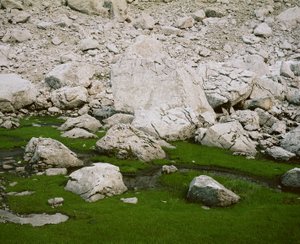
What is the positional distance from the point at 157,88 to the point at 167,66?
3.54 meters

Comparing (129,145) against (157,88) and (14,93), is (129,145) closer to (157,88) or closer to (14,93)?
(157,88)

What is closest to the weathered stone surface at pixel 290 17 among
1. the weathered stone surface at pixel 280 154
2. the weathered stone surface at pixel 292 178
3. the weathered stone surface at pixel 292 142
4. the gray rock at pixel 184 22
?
the gray rock at pixel 184 22

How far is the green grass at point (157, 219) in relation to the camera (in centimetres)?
2086

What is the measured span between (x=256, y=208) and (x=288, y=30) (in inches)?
2141

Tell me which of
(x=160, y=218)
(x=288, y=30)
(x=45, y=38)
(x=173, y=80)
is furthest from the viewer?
(x=288, y=30)

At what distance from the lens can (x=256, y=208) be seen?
2655 centimetres

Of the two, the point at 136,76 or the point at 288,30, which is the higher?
the point at 288,30

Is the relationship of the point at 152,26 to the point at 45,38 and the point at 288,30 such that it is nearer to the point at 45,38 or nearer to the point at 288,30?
the point at 45,38

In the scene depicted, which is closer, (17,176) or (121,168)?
(17,176)

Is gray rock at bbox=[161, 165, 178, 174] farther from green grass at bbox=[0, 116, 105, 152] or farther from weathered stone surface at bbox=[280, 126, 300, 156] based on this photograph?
weathered stone surface at bbox=[280, 126, 300, 156]

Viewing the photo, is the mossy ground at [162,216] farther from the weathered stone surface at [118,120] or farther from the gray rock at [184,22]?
the gray rock at [184,22]

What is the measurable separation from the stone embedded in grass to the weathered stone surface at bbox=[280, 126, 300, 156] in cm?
1562

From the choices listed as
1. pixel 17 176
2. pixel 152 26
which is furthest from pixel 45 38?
pixel 17 176

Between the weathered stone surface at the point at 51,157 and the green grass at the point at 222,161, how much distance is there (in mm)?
7905
